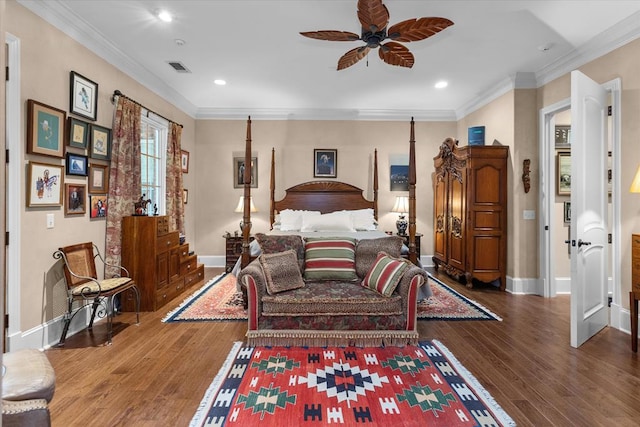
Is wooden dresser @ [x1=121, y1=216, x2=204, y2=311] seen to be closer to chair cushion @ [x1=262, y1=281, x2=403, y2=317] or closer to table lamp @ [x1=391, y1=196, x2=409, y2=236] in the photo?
chair cushion @ [x1=262, y1=281, x2=403, y2=317]

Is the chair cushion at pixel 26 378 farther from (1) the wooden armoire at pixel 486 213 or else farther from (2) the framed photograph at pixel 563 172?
(2) the framed photograph at pixel 563 172

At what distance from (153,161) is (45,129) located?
6.88 ft

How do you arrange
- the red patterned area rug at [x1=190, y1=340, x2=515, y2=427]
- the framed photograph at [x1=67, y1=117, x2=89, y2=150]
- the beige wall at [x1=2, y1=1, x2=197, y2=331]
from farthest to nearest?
the framed photograph at [x1=67, y1=117, x2=89, y2=150], the beige wall at [x1=2, y1=1, x2=197, y2=331], the red patterned area rug at [x1=190, y1=340, x2=515, y2=427]

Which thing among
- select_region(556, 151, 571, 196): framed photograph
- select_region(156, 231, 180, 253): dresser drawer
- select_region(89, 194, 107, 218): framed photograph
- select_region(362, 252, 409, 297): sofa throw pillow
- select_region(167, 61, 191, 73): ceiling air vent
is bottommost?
select_region(362, 252, 409, 297): sofa throw pillow

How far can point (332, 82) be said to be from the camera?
4832mm

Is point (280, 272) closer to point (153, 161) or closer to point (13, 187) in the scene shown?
point (13, 187)

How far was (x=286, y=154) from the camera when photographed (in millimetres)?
6270

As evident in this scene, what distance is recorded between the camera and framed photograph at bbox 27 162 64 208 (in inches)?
110

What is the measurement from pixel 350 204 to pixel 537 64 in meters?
3.25

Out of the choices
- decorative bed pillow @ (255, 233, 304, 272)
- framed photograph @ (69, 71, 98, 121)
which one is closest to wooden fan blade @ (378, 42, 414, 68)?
decorative bed pillow @ (255, 233, 304, 272)

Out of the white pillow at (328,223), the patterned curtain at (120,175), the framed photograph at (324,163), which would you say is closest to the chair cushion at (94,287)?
the patterned curtain at (120,175)

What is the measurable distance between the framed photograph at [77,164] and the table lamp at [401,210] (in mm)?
4483

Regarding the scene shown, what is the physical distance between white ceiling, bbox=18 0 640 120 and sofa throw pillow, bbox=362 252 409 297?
2264 millimetres

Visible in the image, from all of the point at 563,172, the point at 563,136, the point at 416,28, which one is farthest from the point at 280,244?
the point at 563,136
